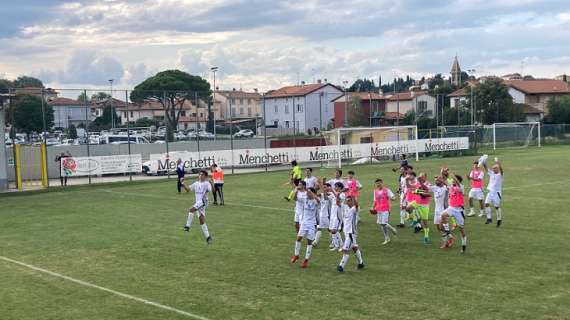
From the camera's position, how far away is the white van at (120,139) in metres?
50.2

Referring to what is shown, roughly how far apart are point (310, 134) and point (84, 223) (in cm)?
4164

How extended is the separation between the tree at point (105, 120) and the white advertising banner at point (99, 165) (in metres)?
4.36

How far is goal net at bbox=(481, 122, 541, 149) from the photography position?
73.2 metres

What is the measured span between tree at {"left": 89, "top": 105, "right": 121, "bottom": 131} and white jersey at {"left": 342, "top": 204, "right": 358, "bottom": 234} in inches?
1395

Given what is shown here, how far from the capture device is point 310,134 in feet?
212

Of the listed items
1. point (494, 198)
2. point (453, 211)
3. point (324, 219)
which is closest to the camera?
point (453, 211)

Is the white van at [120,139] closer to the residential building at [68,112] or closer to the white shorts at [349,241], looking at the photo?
the residential building at [68,112]

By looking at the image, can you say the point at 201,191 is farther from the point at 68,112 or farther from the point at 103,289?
the point at 68,112

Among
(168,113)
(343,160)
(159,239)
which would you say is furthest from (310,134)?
(159,239)

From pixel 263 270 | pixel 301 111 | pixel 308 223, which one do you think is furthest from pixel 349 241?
pixel 301 111

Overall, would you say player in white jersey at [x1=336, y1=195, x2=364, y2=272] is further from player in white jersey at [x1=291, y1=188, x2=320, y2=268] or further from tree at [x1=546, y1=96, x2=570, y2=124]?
tree at [x1=546, y1=96, x2=570, y2=124]

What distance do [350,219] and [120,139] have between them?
3946 cm

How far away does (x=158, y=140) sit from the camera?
171 ft

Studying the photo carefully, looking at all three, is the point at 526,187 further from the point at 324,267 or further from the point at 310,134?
the point at 310,134
